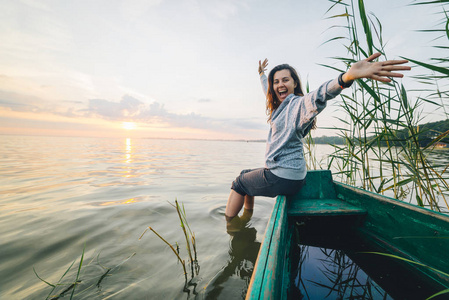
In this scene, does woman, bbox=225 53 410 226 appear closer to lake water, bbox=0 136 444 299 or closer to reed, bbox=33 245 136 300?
lake water, bbox=0 136 444 299

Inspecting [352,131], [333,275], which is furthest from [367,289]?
[352,131]

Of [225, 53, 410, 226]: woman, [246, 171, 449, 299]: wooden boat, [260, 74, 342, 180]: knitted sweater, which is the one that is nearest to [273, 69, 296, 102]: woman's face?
[225, 53, 410, 226]: woman

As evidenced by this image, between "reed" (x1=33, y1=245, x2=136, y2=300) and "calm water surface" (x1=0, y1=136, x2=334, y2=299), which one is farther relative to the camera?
"calm water surface" (x1=0, y1=136, x2=334, y2=299)

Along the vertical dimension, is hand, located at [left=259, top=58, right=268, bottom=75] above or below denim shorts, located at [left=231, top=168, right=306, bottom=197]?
above

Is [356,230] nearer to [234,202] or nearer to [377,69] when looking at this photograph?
[234,202]

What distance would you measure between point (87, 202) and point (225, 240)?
8.90ft

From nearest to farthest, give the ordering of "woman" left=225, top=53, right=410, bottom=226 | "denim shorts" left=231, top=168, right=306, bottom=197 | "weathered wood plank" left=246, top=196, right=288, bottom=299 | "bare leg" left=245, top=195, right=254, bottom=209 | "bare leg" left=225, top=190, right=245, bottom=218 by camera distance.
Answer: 1. "weathered wood plank" left=246, top=196, right=288, bottom=299
2. "woman" left=225, top=53, right=410, bottom=226
3. "denim shorts" left=231, top=168, right=306, bottom=197
4. "bare leg" left=225, top=190, right=245, bottom=218
5. "bare leg" left=245, top=195, right=254, bottom=209

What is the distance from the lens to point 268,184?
2.00 metres

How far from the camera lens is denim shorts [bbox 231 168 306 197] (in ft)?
6.43

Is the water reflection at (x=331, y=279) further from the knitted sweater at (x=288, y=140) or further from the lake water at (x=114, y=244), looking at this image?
the knitted sweater at (x=288, y=140)

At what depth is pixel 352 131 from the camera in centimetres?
267

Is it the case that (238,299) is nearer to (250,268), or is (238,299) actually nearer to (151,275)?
(250,268)

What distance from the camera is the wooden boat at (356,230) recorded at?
2.80 ft

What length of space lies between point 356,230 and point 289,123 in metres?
1.36
